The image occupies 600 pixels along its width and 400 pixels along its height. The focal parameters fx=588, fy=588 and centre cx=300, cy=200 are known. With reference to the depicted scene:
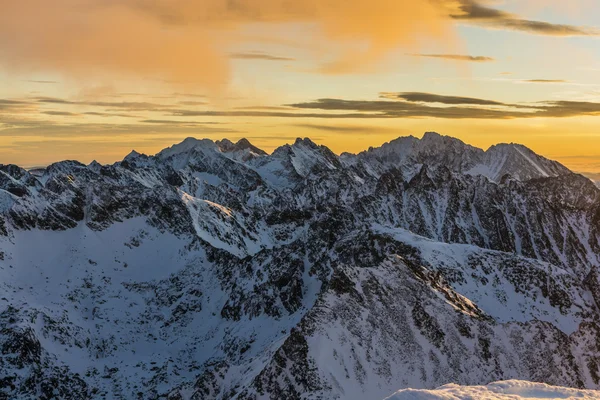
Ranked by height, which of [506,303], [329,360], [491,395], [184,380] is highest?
[491,395]

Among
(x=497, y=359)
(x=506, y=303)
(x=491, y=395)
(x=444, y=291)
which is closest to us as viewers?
(x=491, y=395)

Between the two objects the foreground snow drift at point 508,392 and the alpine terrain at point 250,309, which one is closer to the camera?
the foreground snow drift at point 508,392

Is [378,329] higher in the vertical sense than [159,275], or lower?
higher

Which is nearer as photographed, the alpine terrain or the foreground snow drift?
the foreground snow drift

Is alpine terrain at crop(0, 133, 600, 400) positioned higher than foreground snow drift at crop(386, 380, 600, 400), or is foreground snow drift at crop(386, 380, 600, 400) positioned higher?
foreground snow drift at crop(386, 380, 600, 400)

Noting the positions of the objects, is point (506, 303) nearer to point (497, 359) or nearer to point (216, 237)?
point (497, 359)

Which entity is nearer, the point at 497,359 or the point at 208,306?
the point at 497,359

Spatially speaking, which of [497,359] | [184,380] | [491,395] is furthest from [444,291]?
[491,395]

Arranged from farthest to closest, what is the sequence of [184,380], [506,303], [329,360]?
[506,303] → [184,380] → [329,360]

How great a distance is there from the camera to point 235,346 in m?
125

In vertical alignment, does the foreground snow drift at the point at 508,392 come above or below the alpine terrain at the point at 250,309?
above

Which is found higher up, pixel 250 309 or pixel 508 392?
pixel 508 392

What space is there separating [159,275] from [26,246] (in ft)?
112

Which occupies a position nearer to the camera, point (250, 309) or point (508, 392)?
point (508, 392)
